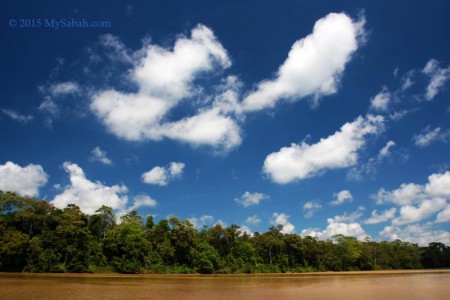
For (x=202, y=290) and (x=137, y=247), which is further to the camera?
(x=137, y=247)

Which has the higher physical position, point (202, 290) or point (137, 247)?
point (137, 247)

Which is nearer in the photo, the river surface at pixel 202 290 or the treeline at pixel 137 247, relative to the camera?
the river surface at pixel 202 290

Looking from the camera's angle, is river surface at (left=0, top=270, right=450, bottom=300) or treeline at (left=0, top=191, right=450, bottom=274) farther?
treeline at (left=0, top=191, right=450, bottom=274)

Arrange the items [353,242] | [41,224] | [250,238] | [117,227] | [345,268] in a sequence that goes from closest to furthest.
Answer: [41,224], [117,227], [250,238], [345,268], [353,242]

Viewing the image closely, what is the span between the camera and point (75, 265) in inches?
2015

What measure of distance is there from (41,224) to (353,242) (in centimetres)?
8107

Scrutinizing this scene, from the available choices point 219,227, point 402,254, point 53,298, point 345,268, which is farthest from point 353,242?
point 53,298

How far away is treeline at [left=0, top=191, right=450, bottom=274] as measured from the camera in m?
50.3

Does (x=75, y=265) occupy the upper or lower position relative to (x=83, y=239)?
lower

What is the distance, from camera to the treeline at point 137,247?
1982 inches

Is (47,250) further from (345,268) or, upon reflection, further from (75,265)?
(345,268)

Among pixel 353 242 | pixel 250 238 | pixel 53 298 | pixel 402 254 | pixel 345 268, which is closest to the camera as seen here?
pixel 53 298

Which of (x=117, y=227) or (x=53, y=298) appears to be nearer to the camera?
(x=53, y=298)

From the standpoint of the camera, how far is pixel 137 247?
57.8 m
